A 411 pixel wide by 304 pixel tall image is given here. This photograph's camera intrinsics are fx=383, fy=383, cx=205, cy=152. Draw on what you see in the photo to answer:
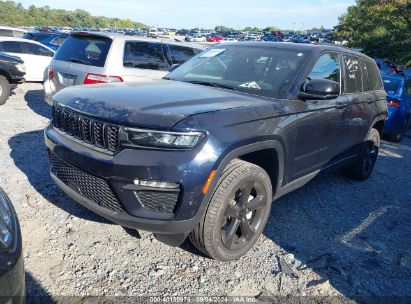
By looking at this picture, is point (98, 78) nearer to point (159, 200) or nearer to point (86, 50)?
point (86, 50)

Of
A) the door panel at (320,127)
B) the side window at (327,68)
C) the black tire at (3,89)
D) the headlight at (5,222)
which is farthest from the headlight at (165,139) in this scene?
the black tire at (3,89)

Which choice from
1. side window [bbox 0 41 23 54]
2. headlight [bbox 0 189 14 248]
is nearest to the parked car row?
side window [bbox 0 41 23 54]

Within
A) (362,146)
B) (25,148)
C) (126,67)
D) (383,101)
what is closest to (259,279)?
(362,146)

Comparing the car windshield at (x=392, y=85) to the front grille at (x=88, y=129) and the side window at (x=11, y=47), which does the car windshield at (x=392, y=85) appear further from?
the side window at (x=11, y=47)

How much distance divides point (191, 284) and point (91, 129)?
55.1 inches

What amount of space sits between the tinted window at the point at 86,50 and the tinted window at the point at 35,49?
539 cm

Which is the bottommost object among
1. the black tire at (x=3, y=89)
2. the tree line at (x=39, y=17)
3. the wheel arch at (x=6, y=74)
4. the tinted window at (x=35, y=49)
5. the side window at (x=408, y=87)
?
the tree line at (x=39, y=17)

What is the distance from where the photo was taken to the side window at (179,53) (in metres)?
7.67

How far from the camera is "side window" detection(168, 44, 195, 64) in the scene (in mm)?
7668

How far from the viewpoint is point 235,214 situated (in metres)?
3.13

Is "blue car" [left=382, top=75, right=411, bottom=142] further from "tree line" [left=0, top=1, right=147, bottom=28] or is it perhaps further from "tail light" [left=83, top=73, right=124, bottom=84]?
"tree line" [left=0, top=1, right=147, bottom=28]

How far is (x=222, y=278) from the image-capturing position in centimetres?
300

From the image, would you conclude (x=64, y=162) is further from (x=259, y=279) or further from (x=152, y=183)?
(x=259, y=279)

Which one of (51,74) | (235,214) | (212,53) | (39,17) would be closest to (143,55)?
(51,74)
